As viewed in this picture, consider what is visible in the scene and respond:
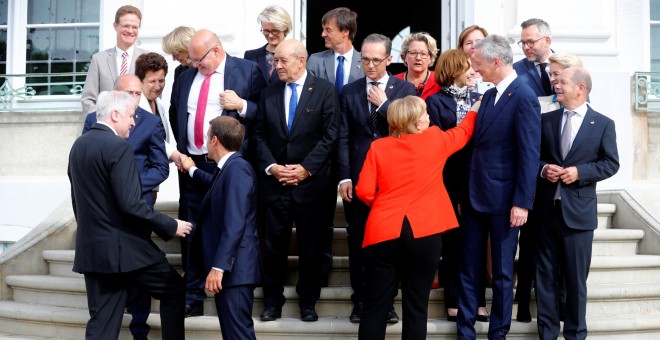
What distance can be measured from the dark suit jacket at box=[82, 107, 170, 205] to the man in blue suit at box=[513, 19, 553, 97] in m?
2.77

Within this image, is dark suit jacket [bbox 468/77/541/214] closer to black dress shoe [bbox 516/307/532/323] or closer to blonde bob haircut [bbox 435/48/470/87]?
blonde bob haircut [bbox 435/48/470/87]

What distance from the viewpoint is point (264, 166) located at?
6.33 metres

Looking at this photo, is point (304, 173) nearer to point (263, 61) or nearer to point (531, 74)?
point (263, 61)

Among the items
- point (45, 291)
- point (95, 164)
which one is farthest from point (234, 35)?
point (95, 164)

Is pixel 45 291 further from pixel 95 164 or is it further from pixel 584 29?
pixel 584 29

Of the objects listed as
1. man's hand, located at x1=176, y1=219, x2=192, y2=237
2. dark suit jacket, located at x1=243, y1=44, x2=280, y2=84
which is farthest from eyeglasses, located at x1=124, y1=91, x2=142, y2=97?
dark suit jacket, located at x1=243, y1=44, x2=280, y2=84

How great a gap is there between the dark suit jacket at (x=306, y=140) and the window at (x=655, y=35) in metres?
4.99

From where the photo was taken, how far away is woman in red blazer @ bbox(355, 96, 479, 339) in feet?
18.0

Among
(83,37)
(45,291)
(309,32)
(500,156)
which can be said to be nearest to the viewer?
(500,156)

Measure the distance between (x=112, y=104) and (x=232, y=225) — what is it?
3.40 ft

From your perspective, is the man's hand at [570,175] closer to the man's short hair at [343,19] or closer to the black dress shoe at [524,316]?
the black dress shoe at [524,316]

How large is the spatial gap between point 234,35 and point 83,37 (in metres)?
2.01

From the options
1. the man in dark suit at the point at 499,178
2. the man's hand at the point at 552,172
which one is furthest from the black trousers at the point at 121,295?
the man's hand at the point at 552,172

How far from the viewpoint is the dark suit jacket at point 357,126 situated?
A: 6.30m
